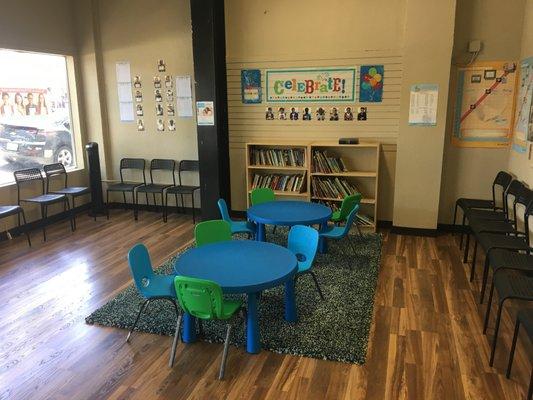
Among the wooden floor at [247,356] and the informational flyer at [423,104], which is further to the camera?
the informational flyer at [423,104]

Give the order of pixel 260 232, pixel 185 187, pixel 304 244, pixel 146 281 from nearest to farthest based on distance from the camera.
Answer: pixel 146 281 → pixel 304 244 → pixel 260 232 → pixel 185 187

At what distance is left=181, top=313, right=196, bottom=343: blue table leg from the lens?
10.5ft

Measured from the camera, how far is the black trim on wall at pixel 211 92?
571cm

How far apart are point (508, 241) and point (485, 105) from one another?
2.30m

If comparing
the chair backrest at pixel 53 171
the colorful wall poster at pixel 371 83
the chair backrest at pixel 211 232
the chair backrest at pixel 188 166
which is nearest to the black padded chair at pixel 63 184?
the chair backrest at pixel 53 171

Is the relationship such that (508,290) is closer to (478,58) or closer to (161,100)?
(478,58)

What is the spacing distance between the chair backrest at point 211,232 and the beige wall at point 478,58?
337 centimetres

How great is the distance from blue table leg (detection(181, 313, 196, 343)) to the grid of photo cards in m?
4.18

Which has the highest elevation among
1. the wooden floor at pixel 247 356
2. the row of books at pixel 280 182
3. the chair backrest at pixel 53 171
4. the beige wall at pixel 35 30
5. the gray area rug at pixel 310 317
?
the beige wall at pixel 35 30

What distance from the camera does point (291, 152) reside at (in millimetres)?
6066

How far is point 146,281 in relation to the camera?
11.0 ft

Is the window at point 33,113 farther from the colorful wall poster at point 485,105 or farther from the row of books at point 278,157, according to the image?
the colorful wall poster at point 485,105

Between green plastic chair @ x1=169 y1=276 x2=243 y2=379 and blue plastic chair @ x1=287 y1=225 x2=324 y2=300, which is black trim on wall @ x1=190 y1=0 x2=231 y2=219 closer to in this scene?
blue plastic chair @ x1=287 y1=225 x2=324 y2=300

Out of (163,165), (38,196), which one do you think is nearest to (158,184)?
(163,165)
